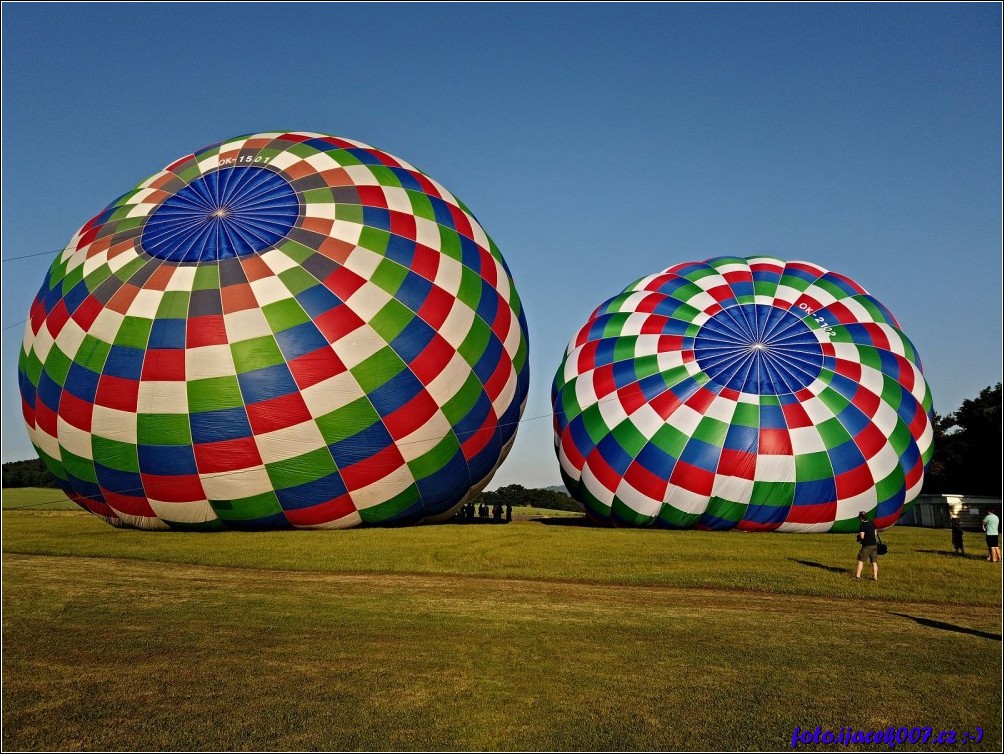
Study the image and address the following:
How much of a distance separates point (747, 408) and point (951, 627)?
29.0 ft

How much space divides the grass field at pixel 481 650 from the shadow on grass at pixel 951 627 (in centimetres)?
5

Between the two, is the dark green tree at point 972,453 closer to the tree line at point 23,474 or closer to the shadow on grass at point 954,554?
the shadow on grass at point 954,554

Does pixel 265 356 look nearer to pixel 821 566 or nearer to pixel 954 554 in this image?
pixel 821 566

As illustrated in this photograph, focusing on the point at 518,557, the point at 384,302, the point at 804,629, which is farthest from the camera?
the point at 384,302

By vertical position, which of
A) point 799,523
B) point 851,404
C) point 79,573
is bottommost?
point 79,573

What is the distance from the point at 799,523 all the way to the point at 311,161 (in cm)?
1250

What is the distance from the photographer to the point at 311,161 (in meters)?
15.3

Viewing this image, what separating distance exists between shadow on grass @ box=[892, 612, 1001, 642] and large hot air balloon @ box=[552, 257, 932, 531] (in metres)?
7.94

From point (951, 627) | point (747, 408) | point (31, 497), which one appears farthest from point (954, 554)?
point (31, 497)

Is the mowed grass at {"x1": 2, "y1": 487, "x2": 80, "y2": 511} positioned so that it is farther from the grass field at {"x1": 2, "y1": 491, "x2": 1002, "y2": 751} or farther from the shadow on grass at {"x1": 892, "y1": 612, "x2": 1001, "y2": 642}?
the shadow on grass at {"x1": 892, "y1": 612, "x2": 1001, "y2": 642}

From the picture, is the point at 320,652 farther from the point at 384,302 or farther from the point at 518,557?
the point at 384,302

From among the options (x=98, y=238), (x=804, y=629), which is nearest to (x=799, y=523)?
(x=804, y=629)

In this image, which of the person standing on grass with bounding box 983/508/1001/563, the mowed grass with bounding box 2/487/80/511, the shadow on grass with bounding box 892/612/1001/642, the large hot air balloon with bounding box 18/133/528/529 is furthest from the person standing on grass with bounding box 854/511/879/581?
the mowed grass with bounding box 2/487/80/511

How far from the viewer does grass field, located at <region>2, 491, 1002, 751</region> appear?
4.31 metres
